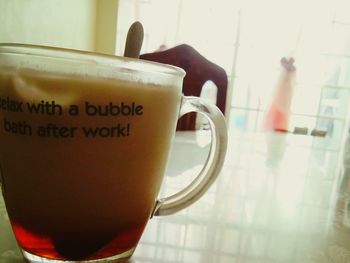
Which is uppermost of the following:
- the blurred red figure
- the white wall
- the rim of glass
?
the white wall

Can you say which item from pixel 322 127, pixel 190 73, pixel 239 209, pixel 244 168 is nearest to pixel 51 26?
pixel 190 73

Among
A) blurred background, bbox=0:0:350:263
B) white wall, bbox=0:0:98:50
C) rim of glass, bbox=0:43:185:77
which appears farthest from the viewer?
blurred background, bbox=0:0:350:263

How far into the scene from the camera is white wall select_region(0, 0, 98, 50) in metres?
1.29

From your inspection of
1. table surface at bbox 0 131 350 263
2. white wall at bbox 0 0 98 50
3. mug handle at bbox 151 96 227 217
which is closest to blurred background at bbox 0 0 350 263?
white wall at bbox 0 0 98 50

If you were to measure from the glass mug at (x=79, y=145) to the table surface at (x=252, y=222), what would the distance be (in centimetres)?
4

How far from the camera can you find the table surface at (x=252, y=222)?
0.26 metres

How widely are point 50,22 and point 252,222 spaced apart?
5.72 ft

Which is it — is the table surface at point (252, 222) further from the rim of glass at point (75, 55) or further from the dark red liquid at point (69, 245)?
the rim of glass at point (75, 55)

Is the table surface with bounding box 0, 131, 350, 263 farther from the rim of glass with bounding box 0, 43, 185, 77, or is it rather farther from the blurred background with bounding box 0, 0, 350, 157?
the blurred background with bounding box 0, 0, 350, 157

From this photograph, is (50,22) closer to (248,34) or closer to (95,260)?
(248,34)

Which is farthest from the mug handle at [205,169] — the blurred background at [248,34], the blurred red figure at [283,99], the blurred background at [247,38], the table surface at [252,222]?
the blurred red figure at [283,99]

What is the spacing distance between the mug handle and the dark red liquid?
0.05m

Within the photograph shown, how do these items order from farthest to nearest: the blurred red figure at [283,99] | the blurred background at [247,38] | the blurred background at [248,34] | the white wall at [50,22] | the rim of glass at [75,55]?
the blurred red figure at [283,99], the blurred background at [248,34], the blurred background at [247,38], the white wall at [50,22], the rim of glass at [75,55]

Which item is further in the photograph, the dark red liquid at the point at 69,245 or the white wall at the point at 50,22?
the white wall at the point at 50,22
